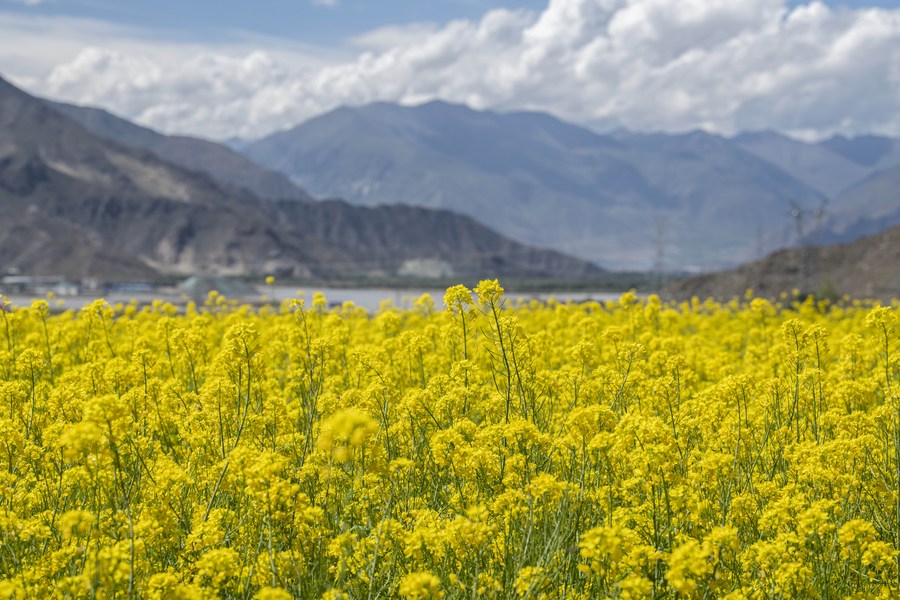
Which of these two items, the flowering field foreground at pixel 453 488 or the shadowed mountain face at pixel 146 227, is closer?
the flowering field foreground at pixel 453 488

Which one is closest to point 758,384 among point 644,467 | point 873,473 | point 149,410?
point 873,473

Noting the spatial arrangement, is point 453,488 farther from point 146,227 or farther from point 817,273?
point 146,227

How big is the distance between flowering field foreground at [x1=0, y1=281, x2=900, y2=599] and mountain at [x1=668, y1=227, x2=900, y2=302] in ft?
156

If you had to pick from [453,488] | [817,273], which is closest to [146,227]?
[817,273]

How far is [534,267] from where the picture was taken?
181 m

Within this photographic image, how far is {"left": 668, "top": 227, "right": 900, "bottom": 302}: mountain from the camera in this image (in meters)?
51.1

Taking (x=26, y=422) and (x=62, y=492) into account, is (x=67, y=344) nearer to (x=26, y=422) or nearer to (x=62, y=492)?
(x=26, y=422)

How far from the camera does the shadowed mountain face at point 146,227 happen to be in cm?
10450

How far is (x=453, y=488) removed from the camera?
5.39m

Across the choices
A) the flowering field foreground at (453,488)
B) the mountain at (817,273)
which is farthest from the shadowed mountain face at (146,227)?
the flowering field foreground at (453,488)

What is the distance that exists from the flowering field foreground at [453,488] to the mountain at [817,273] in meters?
47.7

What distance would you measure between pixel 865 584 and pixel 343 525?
9.92ft

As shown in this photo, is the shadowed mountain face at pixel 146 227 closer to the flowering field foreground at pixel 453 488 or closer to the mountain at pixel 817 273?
the mountain at pixel 817 273

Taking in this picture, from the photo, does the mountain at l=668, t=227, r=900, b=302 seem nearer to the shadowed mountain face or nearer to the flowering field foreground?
the flowering field foreground
